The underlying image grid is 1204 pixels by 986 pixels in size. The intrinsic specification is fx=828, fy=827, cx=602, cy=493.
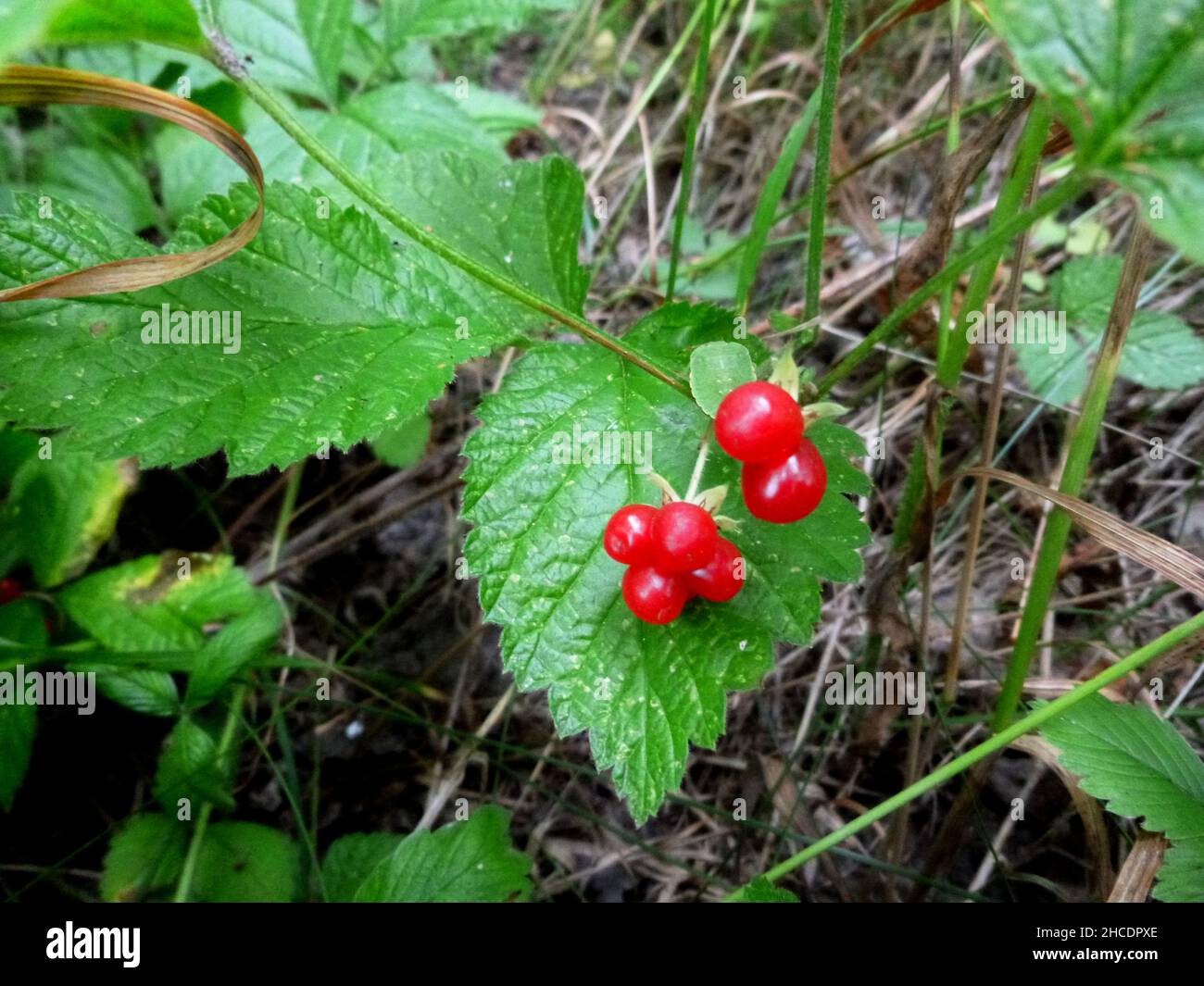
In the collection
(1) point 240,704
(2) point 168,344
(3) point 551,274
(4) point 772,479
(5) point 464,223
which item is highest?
(5) point 464,223

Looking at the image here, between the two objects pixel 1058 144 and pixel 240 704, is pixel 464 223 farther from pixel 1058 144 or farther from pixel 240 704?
pixel 240 704

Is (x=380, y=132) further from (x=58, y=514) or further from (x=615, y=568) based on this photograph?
(x=615, y=568)

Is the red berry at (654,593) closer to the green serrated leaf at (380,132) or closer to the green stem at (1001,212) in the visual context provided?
the green stem at (1001,212)

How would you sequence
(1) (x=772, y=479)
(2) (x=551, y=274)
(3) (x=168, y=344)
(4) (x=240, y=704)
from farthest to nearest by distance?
1. (4) (x=240, y=704)
2. (2) (x=551, y=274)
3. (3) (x=168, y=344)
4. (1) (x=772, y=479)

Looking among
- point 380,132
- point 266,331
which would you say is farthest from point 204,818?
point 380,132
